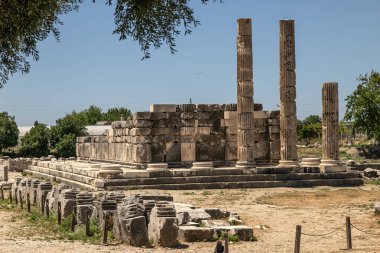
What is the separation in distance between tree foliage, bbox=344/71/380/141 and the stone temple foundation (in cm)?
2373

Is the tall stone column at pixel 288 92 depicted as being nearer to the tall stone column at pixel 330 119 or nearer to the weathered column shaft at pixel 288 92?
the weathered column shaft at pixel 288 92

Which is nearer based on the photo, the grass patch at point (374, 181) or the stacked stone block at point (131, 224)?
the stacked stone block at point (131, 224)

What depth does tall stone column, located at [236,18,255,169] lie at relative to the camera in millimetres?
31688

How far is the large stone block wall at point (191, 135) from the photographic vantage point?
32.6 metres

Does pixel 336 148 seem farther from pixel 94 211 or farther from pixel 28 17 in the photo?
pixel 28 17

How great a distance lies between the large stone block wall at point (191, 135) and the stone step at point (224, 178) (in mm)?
4524

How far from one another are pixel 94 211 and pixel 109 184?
9.20m

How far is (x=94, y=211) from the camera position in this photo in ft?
56.3

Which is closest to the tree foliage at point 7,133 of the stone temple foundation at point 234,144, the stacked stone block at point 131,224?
the stone temple foundation at point 234,144

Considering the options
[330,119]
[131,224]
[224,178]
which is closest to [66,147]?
[330,119]

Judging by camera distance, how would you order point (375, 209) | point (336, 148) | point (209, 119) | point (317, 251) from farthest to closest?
point (209, 119) → point (336, 148) → point (375, 209) → point (317, 251)

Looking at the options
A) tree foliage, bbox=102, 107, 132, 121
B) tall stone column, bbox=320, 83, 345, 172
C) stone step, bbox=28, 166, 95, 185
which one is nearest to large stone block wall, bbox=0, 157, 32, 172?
stone step, bbox=28, 166, 95, 185

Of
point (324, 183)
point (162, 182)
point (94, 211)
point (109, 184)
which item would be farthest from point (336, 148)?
point (94, 211)

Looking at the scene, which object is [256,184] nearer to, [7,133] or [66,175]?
[66,175]
